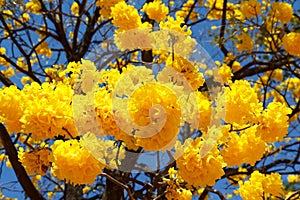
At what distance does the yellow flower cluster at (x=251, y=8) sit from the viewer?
17.3ft

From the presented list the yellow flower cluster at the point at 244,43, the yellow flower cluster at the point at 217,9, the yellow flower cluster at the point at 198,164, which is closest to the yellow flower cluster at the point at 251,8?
the yellow flower cluster at the point at 244,43

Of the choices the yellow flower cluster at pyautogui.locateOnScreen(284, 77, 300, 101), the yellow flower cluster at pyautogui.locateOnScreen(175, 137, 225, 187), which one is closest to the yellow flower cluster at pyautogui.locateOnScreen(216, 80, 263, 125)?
the yellow flower cluster at pyautogui.locateOnScreen(175, 137, 225, 187)

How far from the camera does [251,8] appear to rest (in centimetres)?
536

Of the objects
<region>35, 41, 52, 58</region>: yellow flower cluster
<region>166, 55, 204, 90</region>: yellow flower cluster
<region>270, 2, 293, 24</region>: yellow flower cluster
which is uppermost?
<region>35, 41, 52, 58</region>: yellow flower cluster

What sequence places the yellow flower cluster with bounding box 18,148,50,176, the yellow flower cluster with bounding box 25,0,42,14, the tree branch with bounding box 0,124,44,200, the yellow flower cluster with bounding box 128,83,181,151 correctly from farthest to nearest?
the yellow flower cluster with bounding box 25,0,42,14 < the tree branch with bounding box 0,124,44,200 < the yellow flower cluster with bounding box 18,148,50,176 < the yellow flower cluster with bounding box 128,83,181,151

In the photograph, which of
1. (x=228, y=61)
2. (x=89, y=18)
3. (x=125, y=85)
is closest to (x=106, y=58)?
(x=89, y=18)

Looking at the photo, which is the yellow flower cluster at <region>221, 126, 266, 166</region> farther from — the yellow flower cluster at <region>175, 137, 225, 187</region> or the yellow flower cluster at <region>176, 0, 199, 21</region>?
the yellow flower cluster at <region>176, 0, 199, 21</region>

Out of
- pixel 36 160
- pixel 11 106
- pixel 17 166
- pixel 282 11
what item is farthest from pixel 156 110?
pixel 282 11

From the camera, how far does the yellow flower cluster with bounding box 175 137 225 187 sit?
2.10 metres

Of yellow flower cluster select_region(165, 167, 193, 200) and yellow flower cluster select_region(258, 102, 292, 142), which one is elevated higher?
yellow flower cluster select_region(258, 102, 292, 142)

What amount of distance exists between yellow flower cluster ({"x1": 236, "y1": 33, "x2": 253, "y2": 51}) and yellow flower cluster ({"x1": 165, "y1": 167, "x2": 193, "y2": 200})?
3727 millimetres

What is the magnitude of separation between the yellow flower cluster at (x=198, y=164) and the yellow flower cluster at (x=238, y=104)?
10.2 inches

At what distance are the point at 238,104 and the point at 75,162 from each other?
0.88 metres

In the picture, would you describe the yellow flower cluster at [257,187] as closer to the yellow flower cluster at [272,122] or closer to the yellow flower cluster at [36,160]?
the yellow flower cluster at [272,122]
